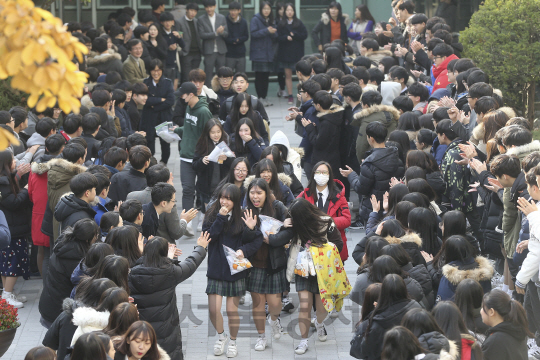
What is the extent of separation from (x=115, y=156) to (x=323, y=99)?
324 cm

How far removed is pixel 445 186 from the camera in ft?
25.8

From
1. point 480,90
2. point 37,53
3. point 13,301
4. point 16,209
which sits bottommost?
point 13,301

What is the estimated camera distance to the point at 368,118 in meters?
9.57

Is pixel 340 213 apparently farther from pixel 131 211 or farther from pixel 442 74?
pixel 442 74

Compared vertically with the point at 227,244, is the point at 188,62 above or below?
above

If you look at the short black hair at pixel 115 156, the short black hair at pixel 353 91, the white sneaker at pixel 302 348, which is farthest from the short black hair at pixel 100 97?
the white sneaker at pixel 302 348

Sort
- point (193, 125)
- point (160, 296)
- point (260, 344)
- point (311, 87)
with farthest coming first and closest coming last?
point (311, 87)
point (193, 125)
point (260, 344)
point (160, 296)

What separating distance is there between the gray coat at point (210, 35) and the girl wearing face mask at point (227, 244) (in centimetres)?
932

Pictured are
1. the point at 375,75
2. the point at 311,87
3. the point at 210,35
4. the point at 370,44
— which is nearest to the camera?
the point at 311,87

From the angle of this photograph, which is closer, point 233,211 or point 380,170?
point 233,211

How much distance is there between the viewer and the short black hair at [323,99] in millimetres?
9805

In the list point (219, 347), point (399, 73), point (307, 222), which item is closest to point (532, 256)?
point (307, 222)

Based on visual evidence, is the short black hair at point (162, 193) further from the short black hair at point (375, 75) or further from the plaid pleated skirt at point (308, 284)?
the short black hair at point (375, 75)

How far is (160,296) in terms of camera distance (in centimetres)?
566
